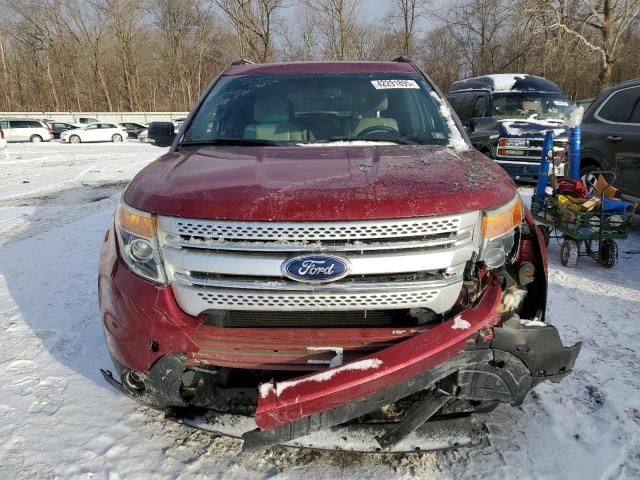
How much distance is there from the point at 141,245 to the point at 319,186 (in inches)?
31.5

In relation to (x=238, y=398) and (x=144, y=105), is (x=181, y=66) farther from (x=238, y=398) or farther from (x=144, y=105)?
(x=238, y=398)

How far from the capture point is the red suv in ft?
5.90

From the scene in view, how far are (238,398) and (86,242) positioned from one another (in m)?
4.56

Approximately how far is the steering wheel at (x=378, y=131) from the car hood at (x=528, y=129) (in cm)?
732

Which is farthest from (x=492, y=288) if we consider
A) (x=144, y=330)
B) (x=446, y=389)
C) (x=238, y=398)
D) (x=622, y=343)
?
(x=622, y=343)

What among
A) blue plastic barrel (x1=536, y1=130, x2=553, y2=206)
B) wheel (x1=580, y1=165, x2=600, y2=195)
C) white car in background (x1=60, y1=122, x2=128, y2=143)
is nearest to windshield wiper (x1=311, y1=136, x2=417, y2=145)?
blue plastic barrel (x1=536, y1=130, x2=553, y2=206)

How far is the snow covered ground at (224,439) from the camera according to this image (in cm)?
214

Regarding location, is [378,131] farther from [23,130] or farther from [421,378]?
[23,130]

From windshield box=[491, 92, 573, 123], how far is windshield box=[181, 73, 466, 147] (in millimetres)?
8055

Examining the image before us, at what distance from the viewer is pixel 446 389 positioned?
1.90m

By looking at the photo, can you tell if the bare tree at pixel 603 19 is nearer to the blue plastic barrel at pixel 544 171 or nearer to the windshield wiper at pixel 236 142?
the blue plastic barrel at pixel 544 171

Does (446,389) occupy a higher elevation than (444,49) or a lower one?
lower

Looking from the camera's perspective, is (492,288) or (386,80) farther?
(386,80)

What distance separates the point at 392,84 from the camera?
3383 millimetres
